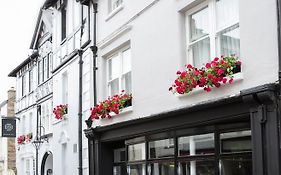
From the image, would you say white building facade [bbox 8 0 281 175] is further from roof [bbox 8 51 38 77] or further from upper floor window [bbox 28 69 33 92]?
upper floor window [bbox 28 69 33 92]

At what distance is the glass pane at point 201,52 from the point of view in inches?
424

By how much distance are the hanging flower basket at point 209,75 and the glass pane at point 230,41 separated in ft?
0.82

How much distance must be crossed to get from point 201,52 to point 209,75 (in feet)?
4.74

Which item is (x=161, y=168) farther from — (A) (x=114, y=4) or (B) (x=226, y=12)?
(A) (x=114, y=4)

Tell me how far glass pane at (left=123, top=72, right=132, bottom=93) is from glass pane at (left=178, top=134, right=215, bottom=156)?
3114 millimetres

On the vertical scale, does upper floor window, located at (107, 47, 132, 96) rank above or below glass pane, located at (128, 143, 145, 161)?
above

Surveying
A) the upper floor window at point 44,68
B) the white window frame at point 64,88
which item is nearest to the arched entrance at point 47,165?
the upper floor window at point 44,68

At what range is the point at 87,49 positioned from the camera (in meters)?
16.5

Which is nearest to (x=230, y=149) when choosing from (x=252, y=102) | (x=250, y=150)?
(x=250, y=150)

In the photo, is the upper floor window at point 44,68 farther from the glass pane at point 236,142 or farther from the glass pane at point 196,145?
the glass pane at point 236,142

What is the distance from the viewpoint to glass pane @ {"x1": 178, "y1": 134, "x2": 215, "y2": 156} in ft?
34.4

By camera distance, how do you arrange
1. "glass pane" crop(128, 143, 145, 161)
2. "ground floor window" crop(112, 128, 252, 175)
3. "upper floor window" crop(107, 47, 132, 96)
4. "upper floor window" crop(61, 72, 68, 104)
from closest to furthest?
"ground floor window" crop(112, 128, 252, 175)
"glass pane" crop(128, 143, 145, 161)
"upper floor window" crop(107, 47, 132, 96)
"upper floor window" crop(61, 72, 68, 104)

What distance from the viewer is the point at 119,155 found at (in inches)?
608

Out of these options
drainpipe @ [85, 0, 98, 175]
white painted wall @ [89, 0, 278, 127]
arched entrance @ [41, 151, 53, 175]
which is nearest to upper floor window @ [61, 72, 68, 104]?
drainpipe @ [85, 0, 98, 175]
